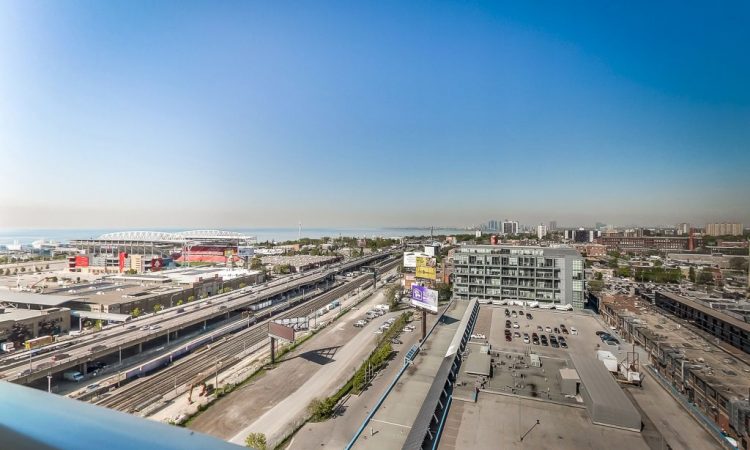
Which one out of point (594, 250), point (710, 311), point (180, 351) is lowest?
point (180, 351)

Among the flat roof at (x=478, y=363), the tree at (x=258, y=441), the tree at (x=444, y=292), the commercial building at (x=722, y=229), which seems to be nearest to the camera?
the tree at (x=258, y=441)

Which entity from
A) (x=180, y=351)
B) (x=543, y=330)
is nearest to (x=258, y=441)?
(x=180, y=351)

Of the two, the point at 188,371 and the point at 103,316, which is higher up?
the point at 103,316

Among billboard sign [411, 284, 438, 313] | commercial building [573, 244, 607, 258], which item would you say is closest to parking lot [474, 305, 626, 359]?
billboard sign [411, 284, 438, 313]

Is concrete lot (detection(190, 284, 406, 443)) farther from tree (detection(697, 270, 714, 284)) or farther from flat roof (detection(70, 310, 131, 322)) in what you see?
tree (detection(697, 270, 714, 284))

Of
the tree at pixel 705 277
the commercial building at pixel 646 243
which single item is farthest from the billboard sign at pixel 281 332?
the commercial building at pixel 646 243

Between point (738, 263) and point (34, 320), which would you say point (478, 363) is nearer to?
point (738, 263)

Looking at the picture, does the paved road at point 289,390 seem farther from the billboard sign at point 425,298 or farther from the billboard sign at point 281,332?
the billboard sign at point 425,298
